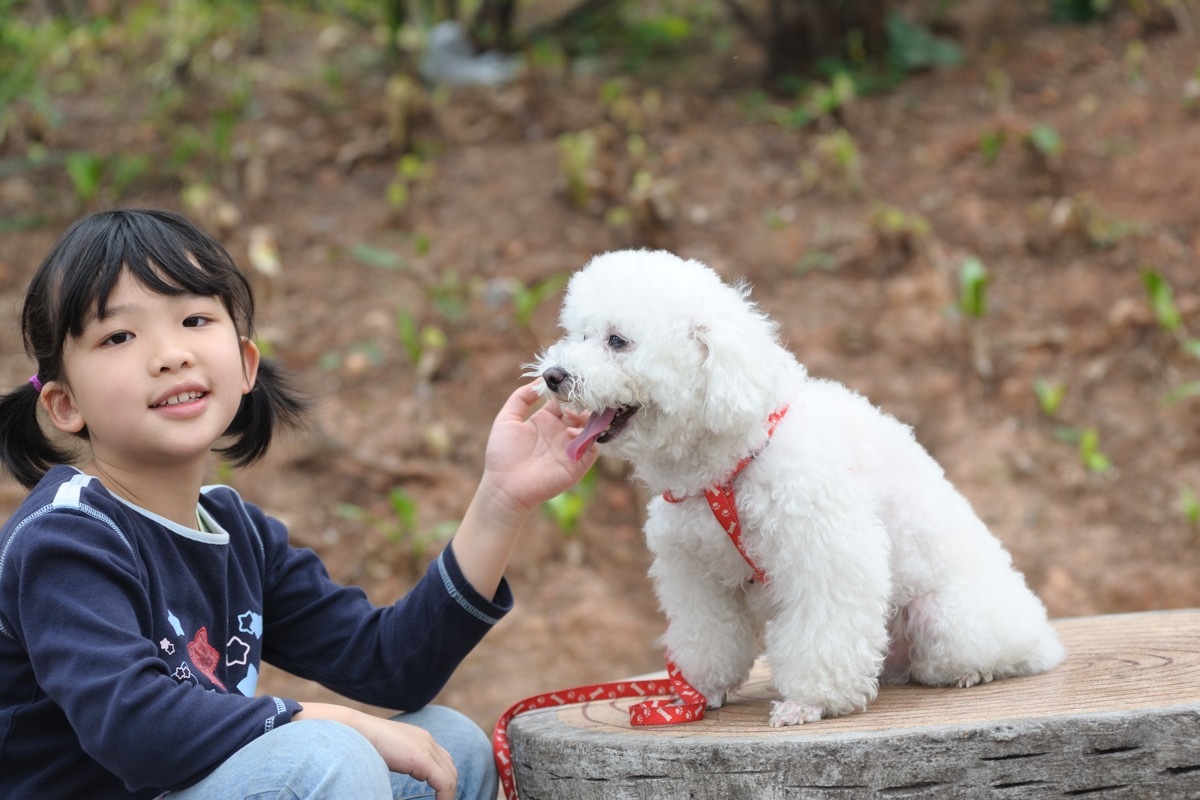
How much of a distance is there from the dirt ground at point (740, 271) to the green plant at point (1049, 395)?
5 centimetres

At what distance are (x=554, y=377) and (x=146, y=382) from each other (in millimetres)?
661

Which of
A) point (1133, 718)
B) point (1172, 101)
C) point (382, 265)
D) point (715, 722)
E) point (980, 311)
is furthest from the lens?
point (1172, 101)

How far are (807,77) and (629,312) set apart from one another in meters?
4.99

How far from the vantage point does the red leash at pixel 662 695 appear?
2012mm

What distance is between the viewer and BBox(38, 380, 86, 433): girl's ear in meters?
2.02

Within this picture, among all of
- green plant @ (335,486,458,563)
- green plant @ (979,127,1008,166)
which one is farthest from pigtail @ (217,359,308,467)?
green plant @ (979,127,1008,166)

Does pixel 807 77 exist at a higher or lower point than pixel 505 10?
lower

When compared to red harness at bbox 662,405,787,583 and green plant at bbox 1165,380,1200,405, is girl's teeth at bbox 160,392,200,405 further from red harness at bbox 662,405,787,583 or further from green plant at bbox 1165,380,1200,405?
green plant at bbox 1165,380,1200,405

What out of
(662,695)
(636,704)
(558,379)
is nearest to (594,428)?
(558,379)

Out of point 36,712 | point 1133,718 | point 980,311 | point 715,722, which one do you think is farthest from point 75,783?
point 980,311

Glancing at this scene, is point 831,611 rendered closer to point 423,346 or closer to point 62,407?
point 62,407

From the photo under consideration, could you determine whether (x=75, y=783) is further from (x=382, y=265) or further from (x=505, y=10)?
(x=505, y=10)

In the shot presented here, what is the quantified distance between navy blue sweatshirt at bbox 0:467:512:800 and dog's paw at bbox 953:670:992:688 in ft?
2.80

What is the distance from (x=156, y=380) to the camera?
193 centimetres
